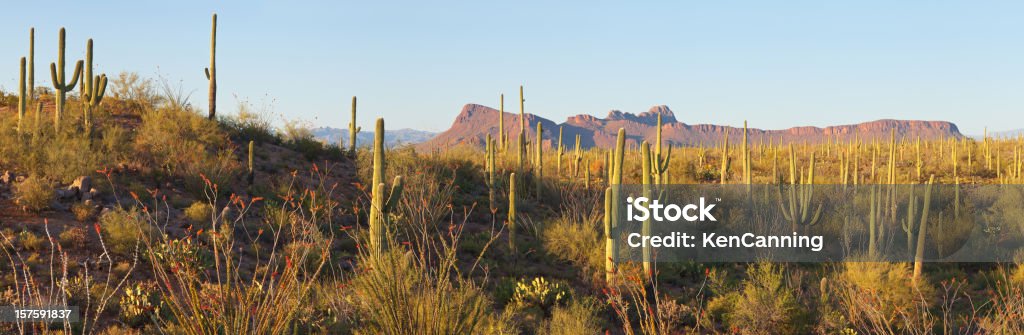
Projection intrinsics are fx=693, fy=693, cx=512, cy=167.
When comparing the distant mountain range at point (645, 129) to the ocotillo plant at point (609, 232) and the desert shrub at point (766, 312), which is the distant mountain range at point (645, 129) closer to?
the ocotillo plant at point (609, 232)

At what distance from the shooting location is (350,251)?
45.8 ft

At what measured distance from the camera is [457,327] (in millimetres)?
5945

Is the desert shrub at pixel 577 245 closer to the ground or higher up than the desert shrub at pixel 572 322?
higher up

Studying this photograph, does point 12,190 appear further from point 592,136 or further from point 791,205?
point 592,136

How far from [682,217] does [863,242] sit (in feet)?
13.1

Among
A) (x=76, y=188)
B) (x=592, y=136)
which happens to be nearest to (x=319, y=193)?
(x=76, y=188)

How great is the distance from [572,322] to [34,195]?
987 cm

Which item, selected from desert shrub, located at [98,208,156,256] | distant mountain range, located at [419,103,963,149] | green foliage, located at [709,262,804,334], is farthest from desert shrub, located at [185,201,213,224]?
distant mountain range, located at [419,103,963,149]

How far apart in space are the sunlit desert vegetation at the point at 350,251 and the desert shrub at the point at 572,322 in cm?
4

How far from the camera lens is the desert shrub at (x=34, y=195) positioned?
1234 cm

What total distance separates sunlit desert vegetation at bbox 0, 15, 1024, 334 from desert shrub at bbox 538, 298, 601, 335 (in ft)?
0.15

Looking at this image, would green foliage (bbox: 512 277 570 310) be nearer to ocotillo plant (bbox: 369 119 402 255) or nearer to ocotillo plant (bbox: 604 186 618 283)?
ocotillo plant (bbox: 604 186 618 283)

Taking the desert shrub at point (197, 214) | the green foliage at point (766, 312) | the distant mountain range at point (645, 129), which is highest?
the distant mountain range at point (645, 129)

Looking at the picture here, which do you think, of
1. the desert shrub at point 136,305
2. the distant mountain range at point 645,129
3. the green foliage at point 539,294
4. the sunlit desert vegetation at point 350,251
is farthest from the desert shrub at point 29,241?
the distant mountain range at point 645,129
